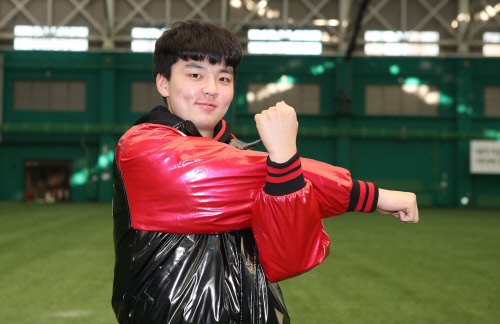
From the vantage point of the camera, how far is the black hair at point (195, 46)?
128 centimetres

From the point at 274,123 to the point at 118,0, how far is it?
21.4m

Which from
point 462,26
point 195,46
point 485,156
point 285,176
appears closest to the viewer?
point 285,176

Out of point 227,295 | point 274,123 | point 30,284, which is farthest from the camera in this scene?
point 30,284

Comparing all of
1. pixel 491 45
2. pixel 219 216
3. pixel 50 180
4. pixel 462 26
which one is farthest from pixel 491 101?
pixel 219 216

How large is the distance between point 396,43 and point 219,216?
69.1 feet

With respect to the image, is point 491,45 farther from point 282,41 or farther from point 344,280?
point 344,280

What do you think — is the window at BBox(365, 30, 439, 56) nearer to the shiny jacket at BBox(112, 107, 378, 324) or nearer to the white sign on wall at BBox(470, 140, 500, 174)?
the white sign on wall at BBox(470, 140, 500, 174)

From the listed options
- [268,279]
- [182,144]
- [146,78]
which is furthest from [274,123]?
[146,78]

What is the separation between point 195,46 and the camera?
1.28 meters

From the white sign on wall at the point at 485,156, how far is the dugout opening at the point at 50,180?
58.9 feet

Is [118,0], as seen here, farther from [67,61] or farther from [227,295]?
[227,295]

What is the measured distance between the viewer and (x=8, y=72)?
19750 mm

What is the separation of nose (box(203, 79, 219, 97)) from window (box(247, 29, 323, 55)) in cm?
1927

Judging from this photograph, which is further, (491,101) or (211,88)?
(491,101)
